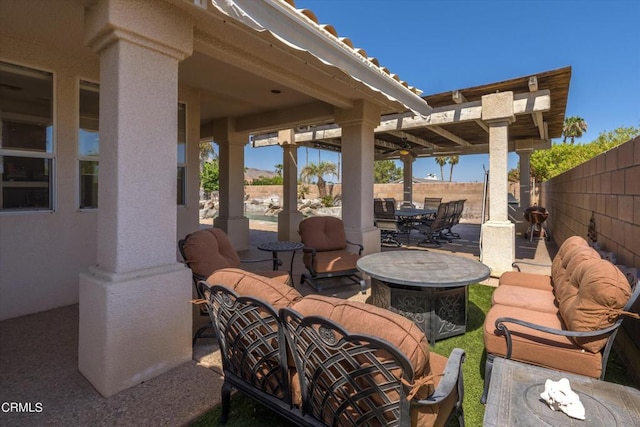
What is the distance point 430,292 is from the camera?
305cm

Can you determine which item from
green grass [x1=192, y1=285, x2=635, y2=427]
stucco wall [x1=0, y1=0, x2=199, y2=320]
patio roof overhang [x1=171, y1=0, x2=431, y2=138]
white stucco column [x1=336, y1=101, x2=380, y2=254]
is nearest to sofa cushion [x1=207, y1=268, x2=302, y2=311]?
green grass [x1=192, y1=285, x2=635, y2=427]

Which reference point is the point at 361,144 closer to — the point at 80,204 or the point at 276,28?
the point at 276,28

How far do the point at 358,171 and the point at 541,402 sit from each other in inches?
170

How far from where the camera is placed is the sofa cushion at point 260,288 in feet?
5.57

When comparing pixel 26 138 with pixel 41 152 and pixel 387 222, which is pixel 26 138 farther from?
pixel 387 222

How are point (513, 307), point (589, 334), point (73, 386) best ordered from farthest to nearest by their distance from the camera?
point (513, 307), point (73, 386), point (589, 334)

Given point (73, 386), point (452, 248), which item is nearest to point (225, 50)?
point (73, 386)

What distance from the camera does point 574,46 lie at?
1239cm

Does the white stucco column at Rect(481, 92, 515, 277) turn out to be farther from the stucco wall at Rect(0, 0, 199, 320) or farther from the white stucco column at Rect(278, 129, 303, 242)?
the stucco wall at Rect(0, 0, 199, 320)

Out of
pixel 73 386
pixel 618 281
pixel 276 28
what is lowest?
pixel 73 386

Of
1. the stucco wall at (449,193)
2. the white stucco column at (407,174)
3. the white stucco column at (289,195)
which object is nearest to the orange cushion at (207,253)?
the white stucco column at (289,195)

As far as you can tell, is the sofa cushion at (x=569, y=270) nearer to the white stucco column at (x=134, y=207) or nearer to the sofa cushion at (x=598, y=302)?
the sofa cushion at (x=598, y=302)

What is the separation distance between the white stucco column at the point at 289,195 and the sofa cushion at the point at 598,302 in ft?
23.8

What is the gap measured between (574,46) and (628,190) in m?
13.3
